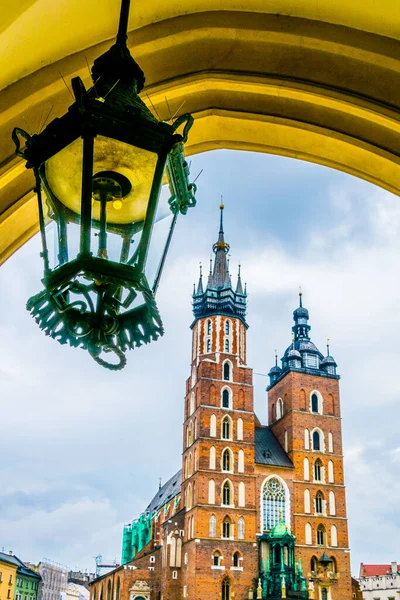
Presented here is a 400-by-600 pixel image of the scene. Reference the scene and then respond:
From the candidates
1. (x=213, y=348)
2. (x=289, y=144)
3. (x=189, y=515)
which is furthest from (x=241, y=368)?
(x=289, y=144)

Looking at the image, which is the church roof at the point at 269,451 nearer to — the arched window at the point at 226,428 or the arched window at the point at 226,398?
the arched window at the point at 226,428

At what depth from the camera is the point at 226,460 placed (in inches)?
1763

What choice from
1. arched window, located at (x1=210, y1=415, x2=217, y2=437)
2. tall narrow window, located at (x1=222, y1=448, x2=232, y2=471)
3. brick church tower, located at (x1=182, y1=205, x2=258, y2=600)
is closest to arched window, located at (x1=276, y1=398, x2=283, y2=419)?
brick church tower, located at (x1=182, y1=205, x2=258, y2=600)

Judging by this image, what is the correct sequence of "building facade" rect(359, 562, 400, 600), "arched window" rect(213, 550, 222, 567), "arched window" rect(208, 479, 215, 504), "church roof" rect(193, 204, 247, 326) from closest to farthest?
1. "arched window" rect(213, 550, 222, 567)
2. "arched window" rect(208, 479, 215, 504)
3. "church roof" rect(193, 204, 247, 326)
4. "building facade" rect(359, 562, 400, 600)

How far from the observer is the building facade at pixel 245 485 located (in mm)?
41469

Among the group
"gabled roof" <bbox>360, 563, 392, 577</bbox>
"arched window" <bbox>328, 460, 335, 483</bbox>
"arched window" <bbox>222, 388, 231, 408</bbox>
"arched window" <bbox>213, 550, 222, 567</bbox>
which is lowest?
"arched window" <bbox>213, 550, 222, 567</bbox>

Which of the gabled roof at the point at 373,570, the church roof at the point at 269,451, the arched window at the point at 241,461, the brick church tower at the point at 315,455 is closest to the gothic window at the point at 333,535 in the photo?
the brick church tower at the point at 315,455

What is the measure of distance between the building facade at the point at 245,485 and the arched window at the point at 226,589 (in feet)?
0.24

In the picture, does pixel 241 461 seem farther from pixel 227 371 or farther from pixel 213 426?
pixel 227 371

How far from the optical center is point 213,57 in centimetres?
300

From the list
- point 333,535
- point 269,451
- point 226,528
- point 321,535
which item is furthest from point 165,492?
point 333,535

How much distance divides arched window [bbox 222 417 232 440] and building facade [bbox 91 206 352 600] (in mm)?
74

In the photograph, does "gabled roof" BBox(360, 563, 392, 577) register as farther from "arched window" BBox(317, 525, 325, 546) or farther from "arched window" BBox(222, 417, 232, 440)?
"arched window" BBox(222, 417, 232, 440)

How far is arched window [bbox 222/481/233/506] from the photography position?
43.2m
